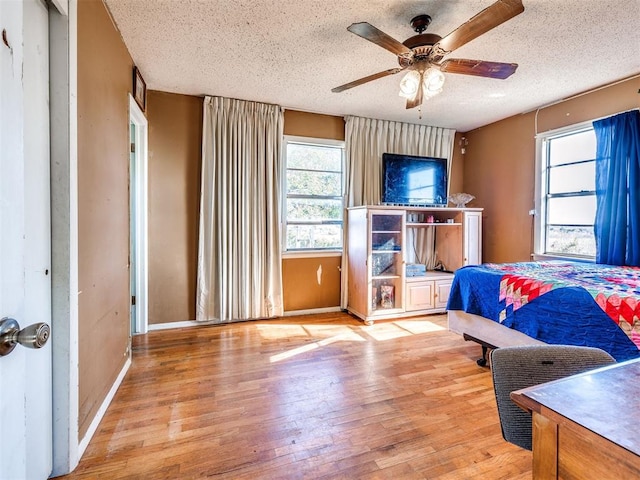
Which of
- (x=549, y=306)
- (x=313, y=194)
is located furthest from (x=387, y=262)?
(x=549, y=306)

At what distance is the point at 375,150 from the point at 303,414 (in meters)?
3.43

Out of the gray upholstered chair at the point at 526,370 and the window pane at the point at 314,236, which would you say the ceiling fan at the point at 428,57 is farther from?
the window pane at the point at 314,236

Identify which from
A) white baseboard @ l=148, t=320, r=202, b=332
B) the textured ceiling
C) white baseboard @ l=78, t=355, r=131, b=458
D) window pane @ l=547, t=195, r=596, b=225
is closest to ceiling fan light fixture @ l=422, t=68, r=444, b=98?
the textured ceiling

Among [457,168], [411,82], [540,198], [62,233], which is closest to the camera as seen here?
[62,233]

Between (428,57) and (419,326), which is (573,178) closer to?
(419,326)

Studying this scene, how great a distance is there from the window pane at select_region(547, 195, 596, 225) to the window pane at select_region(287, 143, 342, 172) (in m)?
2.66

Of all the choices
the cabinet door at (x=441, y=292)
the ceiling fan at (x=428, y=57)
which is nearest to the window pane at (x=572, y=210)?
the cabinet door at (x=441, y=292)

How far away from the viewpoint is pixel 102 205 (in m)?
2.01

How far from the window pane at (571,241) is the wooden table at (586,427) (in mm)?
3394

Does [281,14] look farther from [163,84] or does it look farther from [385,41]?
[163,84]

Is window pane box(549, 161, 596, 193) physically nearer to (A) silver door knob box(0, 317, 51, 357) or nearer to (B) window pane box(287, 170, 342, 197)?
(B) window pane box(287, 170, 342, 197)

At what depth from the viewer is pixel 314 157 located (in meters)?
4.17

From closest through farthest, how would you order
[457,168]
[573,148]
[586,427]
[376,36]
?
[586,427], [376,36], [573,148], [457,168]

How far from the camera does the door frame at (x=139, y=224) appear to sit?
3266 mm
